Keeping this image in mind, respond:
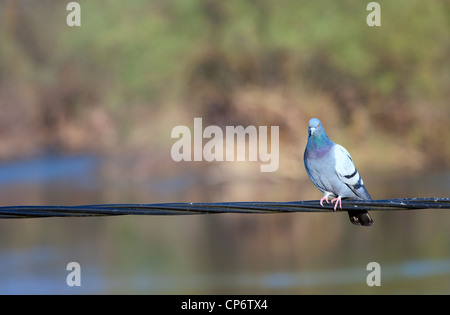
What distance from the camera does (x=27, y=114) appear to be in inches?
497

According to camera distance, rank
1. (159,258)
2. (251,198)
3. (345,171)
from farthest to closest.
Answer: (251,198), (159,258), (345,171)

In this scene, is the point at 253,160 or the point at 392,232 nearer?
the point at 392,232

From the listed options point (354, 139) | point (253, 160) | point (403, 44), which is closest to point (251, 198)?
point (253, 160)

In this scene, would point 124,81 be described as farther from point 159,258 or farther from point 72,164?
point 159,258

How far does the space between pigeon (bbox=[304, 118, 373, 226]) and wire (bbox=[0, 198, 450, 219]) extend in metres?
0.77

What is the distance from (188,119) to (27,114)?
338cm

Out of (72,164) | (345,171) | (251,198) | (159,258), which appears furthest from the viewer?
(72,164)

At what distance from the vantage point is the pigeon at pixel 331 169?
313 cm

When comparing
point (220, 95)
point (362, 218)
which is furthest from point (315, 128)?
point (220, 95)

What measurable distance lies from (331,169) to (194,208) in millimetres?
1195

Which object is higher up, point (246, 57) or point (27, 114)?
point (246, 57)

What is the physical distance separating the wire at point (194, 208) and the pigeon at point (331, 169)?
768mm

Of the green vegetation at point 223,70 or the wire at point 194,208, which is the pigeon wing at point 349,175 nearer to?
the wire at point 194,208

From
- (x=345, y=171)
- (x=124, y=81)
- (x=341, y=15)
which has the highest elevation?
(x=341, y=15)
